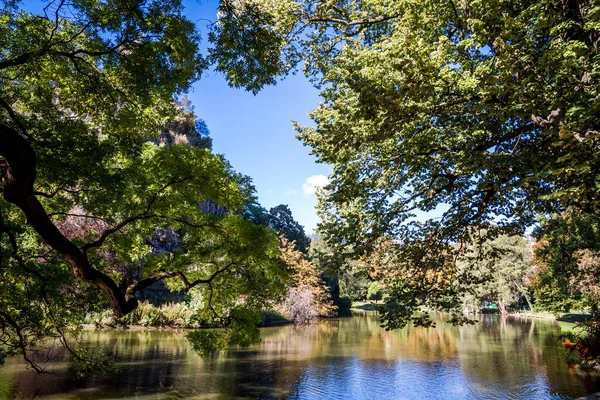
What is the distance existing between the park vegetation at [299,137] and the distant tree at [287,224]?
131 feet

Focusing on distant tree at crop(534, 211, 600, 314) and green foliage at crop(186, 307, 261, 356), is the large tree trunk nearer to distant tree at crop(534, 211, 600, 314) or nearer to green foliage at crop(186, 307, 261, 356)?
green foliage at crop(186, 307, 261, 356)

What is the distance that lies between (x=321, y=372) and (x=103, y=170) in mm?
11911

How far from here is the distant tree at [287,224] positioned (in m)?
50.5

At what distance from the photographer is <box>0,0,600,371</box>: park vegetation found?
5.26 metres

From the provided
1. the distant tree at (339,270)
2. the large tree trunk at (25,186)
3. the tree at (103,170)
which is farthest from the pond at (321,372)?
the distant tree at (339,270)

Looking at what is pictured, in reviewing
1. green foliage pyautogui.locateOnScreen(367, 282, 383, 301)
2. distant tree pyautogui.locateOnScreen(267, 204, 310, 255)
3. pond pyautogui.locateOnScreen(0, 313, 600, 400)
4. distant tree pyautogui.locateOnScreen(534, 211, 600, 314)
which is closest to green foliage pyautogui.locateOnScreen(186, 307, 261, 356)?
pond pyautogui.locateOnScreen(0, 313, 600, 400)

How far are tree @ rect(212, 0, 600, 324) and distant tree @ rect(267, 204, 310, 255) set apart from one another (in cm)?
3960

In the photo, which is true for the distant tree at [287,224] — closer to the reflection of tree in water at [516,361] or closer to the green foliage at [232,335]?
the reflection of tree in water at [516,361]

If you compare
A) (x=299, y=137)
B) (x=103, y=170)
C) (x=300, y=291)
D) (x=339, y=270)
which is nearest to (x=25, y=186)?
(x=103, y=170)

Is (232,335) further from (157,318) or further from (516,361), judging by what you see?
(157,318)

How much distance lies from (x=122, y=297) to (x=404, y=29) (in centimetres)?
678

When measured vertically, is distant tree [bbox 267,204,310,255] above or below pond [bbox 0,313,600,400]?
above

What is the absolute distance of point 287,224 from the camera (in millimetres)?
51250

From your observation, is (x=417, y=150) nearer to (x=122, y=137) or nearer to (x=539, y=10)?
(x=539, y=10)
